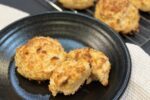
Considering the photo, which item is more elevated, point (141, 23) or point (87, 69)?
point (87, 69)

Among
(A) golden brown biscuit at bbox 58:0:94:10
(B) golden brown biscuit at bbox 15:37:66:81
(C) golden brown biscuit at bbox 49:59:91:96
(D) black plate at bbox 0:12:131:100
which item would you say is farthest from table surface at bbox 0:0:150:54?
(C) golden brown biscuit at bbox 49:59:91:96

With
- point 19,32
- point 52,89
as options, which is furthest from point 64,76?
point 19,32

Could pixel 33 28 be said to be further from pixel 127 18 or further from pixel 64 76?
pixel 127 18

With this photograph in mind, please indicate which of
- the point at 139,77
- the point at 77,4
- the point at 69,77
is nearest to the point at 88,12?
the point at 77,4

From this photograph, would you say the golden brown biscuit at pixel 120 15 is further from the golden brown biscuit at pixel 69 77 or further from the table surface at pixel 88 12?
the golden brown biscuit at pixel 69 77

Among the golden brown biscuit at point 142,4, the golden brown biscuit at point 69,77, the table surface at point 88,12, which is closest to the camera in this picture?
the golden brown biscuit at point 69,77

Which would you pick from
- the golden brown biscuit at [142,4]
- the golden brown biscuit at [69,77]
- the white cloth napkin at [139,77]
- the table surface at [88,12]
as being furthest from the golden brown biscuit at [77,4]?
the golden brown biscuit at [69,77]

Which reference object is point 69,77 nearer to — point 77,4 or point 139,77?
point 139,77
